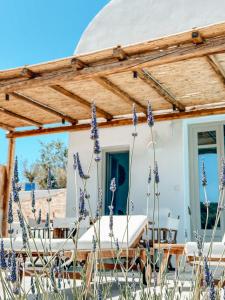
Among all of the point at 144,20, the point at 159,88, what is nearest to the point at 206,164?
the point at 159,88

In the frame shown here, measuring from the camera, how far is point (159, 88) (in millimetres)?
6086

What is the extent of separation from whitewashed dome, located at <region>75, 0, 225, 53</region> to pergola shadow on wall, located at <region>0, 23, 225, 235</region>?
284 cm

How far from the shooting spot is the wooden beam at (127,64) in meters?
4.70

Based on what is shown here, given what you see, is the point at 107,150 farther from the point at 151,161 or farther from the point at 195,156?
the point at 195,156

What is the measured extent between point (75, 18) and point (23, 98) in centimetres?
1344

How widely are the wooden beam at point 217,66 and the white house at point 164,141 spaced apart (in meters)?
2.77

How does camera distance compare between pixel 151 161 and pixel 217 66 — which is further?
pixel 151 161

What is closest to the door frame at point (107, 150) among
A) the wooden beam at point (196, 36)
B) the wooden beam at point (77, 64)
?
the wooden beam at point (77, 64)

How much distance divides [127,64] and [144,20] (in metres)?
5.20

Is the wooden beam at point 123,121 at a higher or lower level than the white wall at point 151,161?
higher

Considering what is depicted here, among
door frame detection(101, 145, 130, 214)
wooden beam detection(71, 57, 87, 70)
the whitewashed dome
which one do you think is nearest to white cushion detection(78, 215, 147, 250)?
wooden beam detection(71, 57, 87, 70)

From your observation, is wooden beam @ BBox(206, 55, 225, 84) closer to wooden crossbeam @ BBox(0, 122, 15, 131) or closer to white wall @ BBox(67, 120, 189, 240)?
white wall @ BBox(67, 120, 189, 240)

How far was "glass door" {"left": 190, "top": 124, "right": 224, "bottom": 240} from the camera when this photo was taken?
8.31 metres

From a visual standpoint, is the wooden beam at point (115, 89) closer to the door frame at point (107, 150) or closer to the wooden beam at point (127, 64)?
the wooden beam at point (127, 64)
